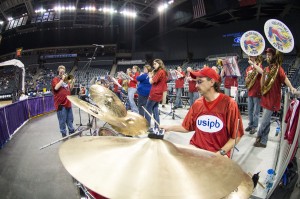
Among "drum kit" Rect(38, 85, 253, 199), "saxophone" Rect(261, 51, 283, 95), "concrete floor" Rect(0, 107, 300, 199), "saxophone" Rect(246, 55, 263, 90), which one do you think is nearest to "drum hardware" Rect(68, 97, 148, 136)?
"concrete floor" Rect(0, 107, 300, 199)

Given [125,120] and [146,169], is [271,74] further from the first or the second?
[146,169]

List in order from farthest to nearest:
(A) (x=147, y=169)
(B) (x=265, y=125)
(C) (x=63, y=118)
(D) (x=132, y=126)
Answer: (C) (x=63, y=118), (B) (x=265, y=125), (D) (x=132, y=126), (A) (x=147, y=169)

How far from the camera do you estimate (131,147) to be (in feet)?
4.12

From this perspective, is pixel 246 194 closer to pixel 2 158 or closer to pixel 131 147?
pixel 131 147

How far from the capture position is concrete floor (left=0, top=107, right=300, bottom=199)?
332 cm

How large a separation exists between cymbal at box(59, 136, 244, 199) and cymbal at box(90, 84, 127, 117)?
236 centimetres

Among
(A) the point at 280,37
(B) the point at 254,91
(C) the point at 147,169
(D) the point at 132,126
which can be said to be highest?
(A) the point at 280,37

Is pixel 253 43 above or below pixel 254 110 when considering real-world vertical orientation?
above

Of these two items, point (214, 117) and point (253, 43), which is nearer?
point (214, 117)

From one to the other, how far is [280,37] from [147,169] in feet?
11.9

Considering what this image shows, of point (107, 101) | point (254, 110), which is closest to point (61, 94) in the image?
point (107, 101)

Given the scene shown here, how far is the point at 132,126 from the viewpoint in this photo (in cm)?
359

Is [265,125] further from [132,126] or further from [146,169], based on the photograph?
[146,169]

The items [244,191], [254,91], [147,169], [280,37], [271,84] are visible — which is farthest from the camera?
[254,91]
